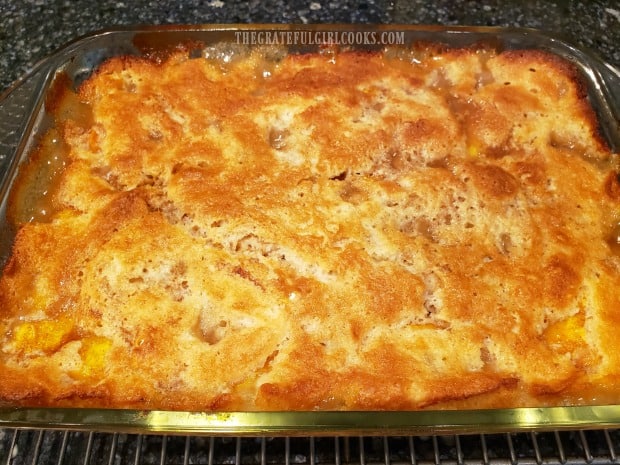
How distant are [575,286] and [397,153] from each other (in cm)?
63

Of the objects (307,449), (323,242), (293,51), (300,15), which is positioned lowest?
(307,449)

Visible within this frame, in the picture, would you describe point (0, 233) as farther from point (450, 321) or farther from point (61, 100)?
point (450, 321)

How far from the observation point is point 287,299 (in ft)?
Result: 4.63

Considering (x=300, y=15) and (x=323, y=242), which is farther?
(x=300, y=15)

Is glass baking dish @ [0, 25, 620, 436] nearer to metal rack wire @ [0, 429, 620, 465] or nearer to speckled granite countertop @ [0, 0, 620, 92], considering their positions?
metal rack wire @ [0, 429, 620, 465]

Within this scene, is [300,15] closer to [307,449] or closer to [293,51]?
[293,51]

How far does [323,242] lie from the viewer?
149 cm

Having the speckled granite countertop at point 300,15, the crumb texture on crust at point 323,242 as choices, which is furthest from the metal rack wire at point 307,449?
the speckled granite countertop at point 300,15

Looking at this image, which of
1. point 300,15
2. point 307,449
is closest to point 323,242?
point 307,449

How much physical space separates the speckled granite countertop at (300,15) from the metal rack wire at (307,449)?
156 cm

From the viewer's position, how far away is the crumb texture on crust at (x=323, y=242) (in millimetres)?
1326

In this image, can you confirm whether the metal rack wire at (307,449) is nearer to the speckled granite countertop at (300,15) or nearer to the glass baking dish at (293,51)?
the glass baking dish at (293,51)

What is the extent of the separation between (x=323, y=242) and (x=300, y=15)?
48.0 inches

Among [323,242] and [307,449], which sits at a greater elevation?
[323,242]
